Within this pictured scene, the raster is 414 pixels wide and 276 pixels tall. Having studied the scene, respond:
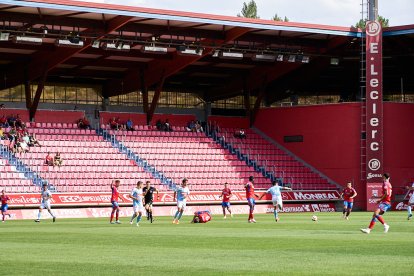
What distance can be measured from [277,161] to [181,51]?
500 inches

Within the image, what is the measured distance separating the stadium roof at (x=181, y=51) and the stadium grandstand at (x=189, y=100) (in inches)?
3.9

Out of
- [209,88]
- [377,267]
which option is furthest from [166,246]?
[209,88]

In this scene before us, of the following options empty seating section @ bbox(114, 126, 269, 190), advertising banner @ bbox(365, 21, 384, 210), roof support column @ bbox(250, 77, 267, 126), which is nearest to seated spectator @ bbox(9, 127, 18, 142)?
empty seating section @ bbox(114, 126, 269, 190)

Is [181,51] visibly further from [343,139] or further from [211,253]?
[211,253]

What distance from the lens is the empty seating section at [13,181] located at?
162 ft

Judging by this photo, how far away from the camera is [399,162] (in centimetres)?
5919

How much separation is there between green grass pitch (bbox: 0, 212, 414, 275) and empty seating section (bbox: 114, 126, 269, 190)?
28.6 meters

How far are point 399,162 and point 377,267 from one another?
43.6 m

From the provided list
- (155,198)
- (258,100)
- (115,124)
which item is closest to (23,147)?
(155,198)

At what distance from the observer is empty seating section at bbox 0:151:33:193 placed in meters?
49.4

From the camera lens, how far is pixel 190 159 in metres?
60.0

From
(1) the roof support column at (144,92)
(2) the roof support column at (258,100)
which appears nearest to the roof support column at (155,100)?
(1) the roof support column at (144,92)

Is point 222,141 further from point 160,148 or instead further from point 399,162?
point 399,162

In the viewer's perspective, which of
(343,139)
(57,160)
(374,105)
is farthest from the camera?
(343,139)
